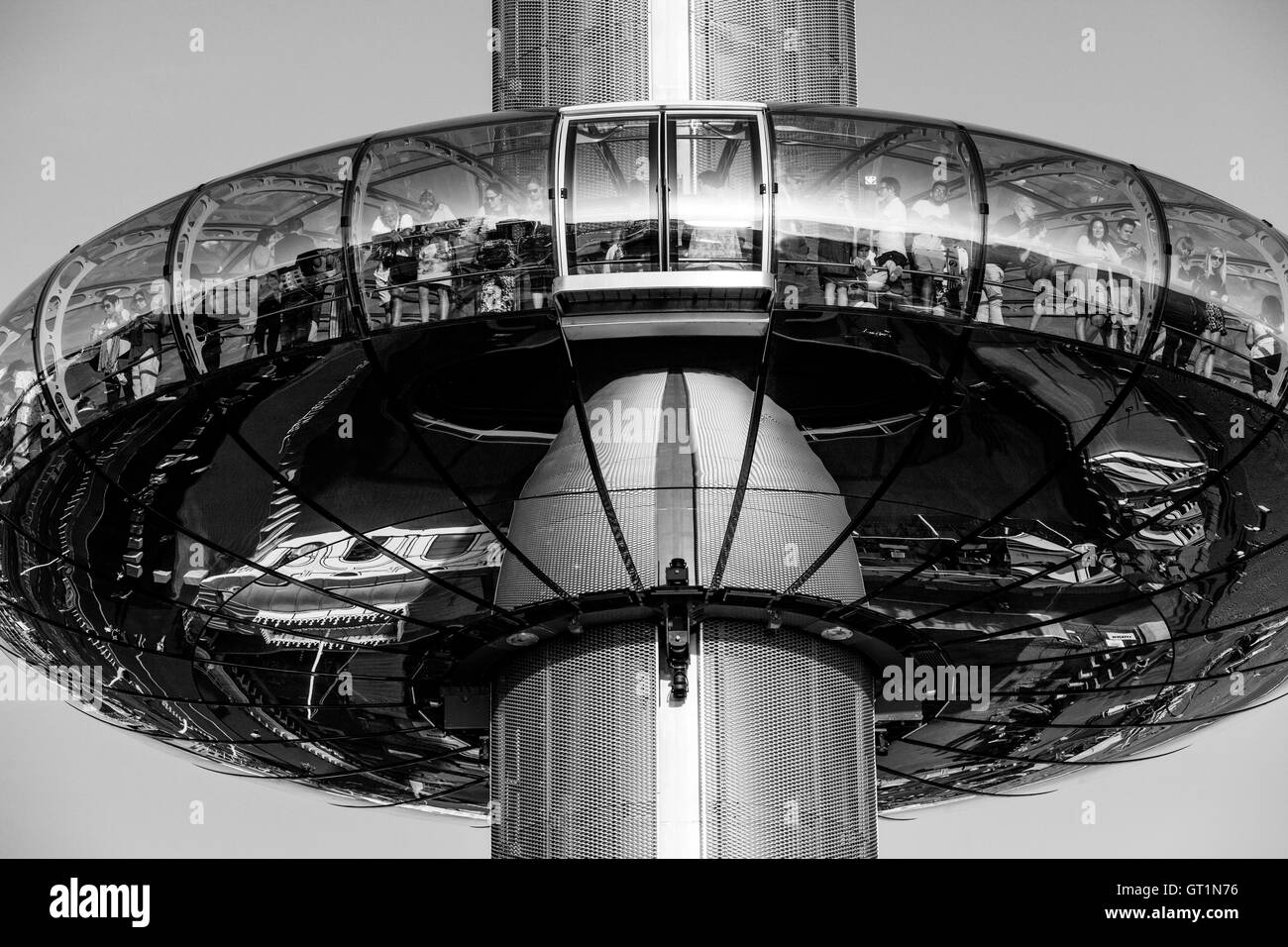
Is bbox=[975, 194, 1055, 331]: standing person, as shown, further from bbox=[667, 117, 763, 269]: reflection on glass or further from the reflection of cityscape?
bbox=[667, 117, 763, 269]: reflection on glass

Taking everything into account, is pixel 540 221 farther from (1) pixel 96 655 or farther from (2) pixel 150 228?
(1) pixel 96 655

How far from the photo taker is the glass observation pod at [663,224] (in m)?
17.6

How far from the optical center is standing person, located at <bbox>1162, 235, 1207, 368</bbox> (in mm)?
18250

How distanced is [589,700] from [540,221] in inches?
211

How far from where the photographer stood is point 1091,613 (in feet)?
82.2

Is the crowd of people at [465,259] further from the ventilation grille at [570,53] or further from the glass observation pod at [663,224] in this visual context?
the ventilation grille at [570,53]

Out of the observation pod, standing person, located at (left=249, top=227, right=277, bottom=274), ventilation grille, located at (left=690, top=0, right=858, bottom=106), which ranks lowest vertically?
the observation pod

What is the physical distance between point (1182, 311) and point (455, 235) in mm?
7062

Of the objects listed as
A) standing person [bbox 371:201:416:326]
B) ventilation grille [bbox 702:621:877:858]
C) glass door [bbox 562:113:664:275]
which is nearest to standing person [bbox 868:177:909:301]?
glass door [bbox 562:113:664:275]

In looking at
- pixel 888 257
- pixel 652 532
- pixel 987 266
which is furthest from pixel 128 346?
pixel 987 266

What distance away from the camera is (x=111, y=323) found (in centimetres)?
1912

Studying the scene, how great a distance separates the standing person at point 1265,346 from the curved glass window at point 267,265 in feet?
29.3

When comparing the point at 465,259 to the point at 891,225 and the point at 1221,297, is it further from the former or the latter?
the point at 1221,297
